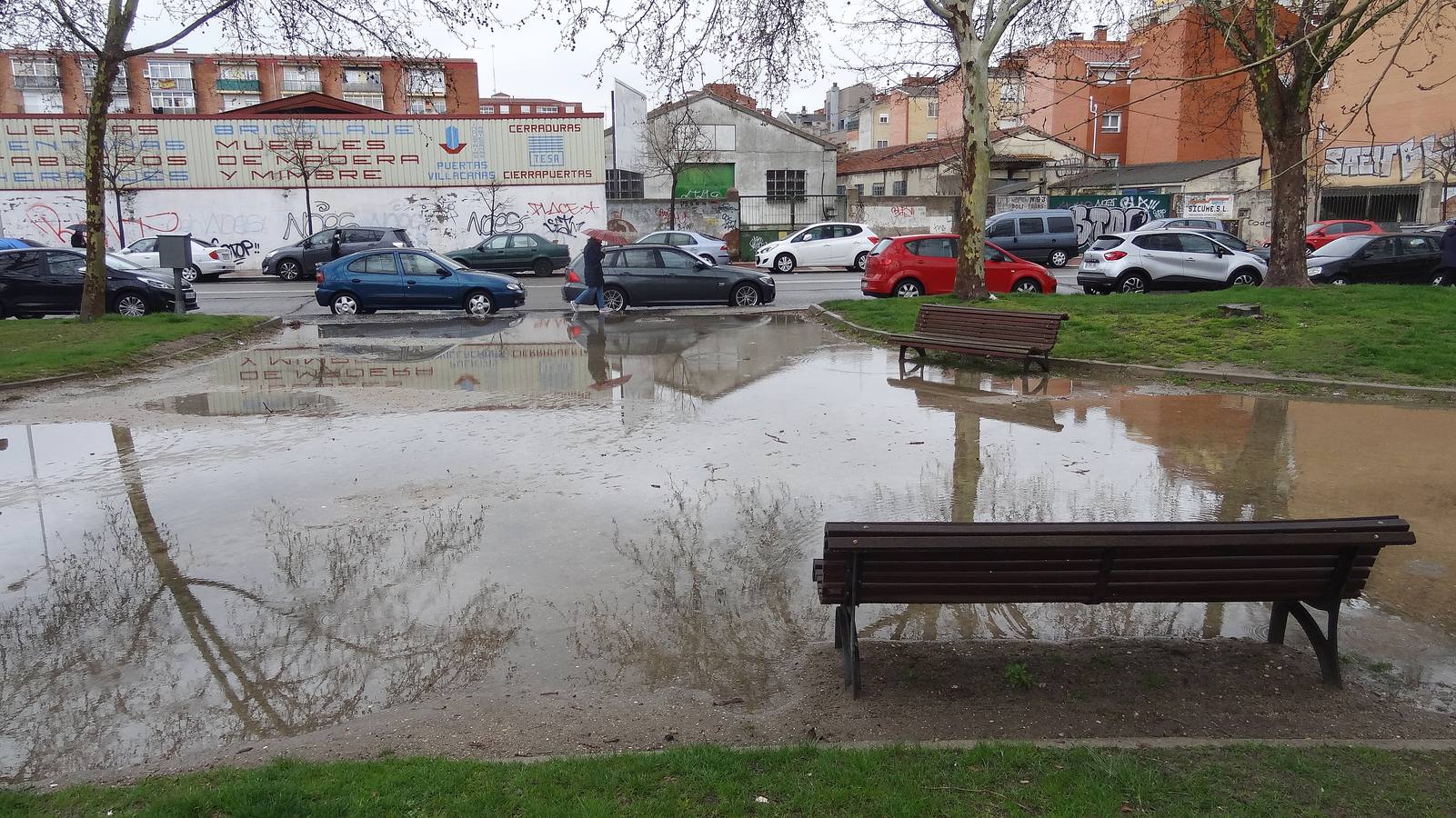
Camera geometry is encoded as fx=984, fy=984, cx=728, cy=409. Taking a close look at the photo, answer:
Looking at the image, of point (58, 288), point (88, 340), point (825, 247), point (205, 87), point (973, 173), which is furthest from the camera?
point (205, 87)

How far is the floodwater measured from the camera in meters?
4.80

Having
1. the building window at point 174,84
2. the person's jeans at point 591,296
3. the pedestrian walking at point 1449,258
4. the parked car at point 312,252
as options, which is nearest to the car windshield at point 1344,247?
the pedestrian walking at point 1449,258

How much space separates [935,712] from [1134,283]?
62.9ft

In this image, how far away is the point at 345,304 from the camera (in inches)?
818

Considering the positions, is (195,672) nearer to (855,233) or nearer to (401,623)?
(401,623)

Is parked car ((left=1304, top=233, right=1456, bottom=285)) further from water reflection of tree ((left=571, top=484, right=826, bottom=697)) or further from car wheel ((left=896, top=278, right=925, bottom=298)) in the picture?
water reflection of tree ((left=571, top=484, right=826, bottom=697))

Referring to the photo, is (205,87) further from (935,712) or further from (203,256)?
(935,712)

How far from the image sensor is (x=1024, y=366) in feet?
41.7

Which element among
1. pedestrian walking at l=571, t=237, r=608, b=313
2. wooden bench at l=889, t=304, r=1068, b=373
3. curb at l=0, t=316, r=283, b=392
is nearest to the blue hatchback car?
pedestrian walking at l=571, t=237, r=608, b=313

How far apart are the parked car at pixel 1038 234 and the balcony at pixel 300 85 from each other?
6235cm

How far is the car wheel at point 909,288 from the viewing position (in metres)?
20.7

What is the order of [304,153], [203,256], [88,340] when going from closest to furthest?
1. [88,340]
2. [203,256]
3. [304,153]

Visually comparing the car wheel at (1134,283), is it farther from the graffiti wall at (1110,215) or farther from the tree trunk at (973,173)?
the graffiti wall at (1110,215)

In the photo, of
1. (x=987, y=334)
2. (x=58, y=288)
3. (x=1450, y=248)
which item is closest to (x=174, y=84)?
(x=58, y=288)
